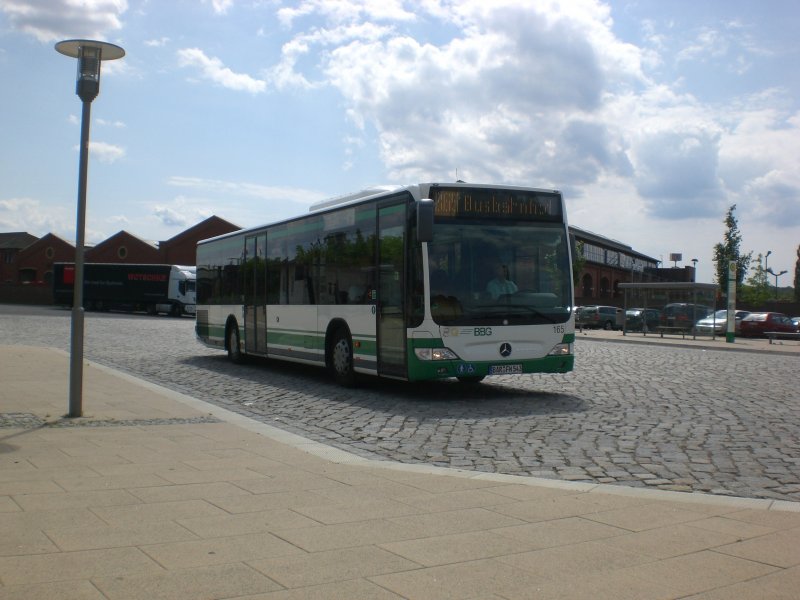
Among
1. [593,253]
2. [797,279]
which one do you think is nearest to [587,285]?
[593,253]

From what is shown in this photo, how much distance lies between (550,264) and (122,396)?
21.6 ft

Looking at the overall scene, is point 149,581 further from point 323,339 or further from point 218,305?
point 218,305

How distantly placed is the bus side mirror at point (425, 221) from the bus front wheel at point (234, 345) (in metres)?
9.40

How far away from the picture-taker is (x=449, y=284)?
1259 cm

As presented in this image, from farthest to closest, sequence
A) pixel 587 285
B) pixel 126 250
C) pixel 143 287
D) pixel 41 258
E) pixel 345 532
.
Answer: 1. pixel 41 258
2. pixel 587 285
3. pixel 126 250
4. pixel 143 287
5. pixel 345 532

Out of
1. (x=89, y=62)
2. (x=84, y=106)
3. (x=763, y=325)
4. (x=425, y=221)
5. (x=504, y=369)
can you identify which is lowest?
(x=504, y=369)

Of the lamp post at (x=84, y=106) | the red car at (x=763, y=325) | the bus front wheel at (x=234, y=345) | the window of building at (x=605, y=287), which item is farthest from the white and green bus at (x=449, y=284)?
the window of building at (x=605, y=287)

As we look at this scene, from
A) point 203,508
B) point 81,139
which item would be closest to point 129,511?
point 203,508

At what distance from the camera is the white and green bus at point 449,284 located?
12.5 metres

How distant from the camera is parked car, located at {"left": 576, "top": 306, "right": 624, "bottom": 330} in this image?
57.8m

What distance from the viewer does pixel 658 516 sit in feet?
19.2

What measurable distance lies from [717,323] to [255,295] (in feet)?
95.1

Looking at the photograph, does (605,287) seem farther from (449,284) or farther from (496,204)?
(449,284)

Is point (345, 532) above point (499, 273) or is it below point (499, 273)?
below
